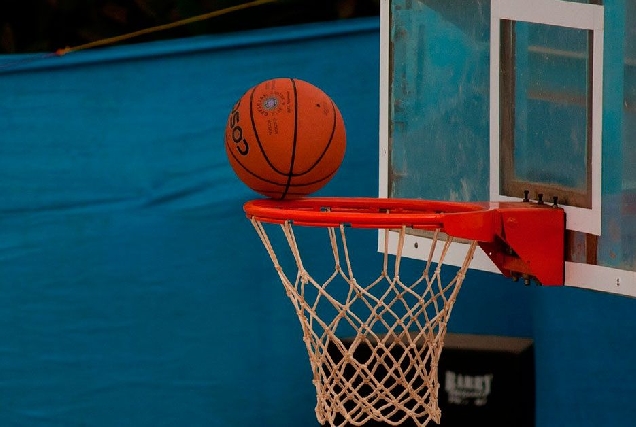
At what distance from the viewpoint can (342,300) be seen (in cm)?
412

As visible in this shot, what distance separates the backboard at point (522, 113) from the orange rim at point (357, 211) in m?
0.18

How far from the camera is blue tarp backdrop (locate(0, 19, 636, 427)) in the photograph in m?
4.15

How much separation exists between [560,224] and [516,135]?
0.36m

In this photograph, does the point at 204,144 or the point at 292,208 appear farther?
the point at 204,144

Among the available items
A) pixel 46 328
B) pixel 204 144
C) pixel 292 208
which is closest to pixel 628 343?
pixel 292 208

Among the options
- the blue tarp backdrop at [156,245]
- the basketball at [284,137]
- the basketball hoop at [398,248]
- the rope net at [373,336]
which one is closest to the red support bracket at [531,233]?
the basketball hoop at [398,248]

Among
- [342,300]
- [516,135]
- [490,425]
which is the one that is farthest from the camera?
[342,300]

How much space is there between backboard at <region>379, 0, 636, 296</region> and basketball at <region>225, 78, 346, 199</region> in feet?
1.62

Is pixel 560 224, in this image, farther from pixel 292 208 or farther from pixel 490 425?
pixel 490 425

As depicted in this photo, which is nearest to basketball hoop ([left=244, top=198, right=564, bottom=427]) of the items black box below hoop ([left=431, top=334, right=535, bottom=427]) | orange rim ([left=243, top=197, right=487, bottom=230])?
orange rim ([left=243, top=197, right=487, bottom=230])

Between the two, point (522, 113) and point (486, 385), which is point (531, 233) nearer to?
point (522, 113)

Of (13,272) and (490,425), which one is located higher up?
(13,272)

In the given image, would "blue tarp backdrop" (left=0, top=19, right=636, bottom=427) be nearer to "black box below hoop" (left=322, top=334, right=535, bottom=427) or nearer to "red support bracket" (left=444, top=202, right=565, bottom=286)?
"black box below hoop" (left=322, top=334, right=535, bottom=427)

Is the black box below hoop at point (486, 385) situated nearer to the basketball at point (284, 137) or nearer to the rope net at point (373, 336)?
the rope net at point (373, 336)
